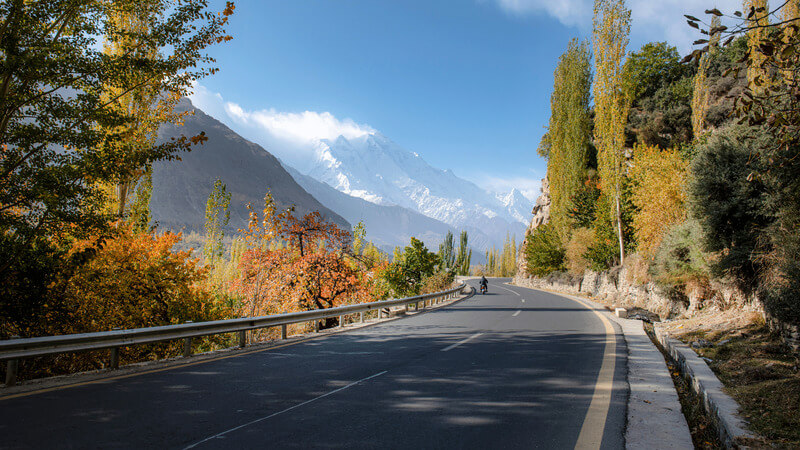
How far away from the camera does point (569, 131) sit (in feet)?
147

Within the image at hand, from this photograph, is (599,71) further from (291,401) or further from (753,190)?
(291,401)

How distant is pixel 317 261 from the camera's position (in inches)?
776

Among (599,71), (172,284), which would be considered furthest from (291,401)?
(599,71)

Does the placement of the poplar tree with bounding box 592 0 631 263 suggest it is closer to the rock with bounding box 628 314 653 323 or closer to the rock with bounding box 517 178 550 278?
the rock with bounding box 628 314 653 323

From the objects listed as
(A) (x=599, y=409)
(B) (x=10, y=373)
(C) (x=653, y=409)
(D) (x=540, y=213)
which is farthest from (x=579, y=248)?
(B) (x=10, y=373)

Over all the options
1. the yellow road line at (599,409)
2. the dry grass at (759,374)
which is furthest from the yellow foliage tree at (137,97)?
the dry grass at (759,374)

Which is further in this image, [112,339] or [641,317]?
[641,317]

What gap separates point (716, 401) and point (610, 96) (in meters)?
30.9

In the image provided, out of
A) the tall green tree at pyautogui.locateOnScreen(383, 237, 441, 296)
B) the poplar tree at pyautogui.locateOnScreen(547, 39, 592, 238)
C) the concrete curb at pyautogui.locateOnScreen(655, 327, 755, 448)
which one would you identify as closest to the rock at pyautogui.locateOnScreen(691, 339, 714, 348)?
the concrete curb at pyautogui.locateOnScreen(655, 327, 755, 448)

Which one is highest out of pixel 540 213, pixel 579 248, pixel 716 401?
pixel 540 213

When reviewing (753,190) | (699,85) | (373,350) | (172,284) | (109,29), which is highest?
(699,85)

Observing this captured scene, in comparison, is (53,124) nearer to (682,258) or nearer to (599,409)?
(599,409)

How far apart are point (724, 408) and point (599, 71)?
106ft

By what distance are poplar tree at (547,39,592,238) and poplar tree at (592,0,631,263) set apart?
10676 millimetres
